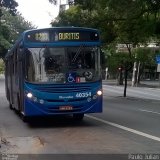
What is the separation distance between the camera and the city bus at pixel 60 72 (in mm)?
16031

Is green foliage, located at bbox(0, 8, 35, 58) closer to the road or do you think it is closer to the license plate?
the road

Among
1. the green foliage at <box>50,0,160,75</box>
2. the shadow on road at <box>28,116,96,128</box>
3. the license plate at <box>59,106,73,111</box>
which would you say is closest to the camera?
the license plate at <box>59,106,73,111</box>

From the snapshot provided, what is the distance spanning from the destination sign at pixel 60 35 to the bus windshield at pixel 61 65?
1.01 feet

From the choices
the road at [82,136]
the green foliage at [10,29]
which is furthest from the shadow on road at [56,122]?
the green foliage at [10,29]

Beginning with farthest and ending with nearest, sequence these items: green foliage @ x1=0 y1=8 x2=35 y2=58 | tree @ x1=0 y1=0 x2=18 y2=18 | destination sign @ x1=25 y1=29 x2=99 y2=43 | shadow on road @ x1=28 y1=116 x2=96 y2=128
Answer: green foliage @ x1=0 y1=8 x2=35 y2=58 → tree @ x1=0 y1=0 x2=18 y2=18 → shadow on road @ x1=28 y1=116 x2=96 y2=128 → destination sign @ x1=25 y1=29 x2=99 y2=43

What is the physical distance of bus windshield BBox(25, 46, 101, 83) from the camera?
1603 cm


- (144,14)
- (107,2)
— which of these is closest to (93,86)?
(107,2)

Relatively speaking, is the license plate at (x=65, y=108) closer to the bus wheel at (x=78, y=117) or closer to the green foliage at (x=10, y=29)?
the bus wheel at (x=78, y=117)

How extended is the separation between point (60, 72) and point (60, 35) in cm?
121

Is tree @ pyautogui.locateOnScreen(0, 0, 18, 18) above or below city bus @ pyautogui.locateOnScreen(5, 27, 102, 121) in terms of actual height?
above

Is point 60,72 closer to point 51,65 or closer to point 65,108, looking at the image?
point 51,65

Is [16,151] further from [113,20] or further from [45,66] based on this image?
[113,20]

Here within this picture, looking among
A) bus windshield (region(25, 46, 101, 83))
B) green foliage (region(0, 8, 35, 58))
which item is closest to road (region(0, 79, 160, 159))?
bus windshield (region(25, 46, 101, 83))

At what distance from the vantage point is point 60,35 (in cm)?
1645
